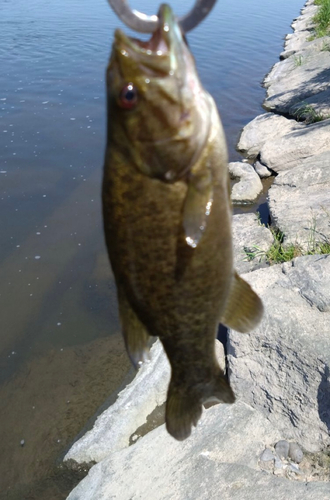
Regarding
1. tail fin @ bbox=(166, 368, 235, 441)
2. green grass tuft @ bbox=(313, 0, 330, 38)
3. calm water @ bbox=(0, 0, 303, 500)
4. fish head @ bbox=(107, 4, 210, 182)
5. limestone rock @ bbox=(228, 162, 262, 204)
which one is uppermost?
fish head @ bbox=(107, 4, 210, 182)

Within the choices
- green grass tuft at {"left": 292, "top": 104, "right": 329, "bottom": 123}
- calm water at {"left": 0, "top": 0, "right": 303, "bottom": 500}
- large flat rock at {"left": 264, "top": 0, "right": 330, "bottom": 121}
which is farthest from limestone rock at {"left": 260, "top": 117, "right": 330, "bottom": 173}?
calm water at {"left": 0, "top": 0, "right": 303, "bottom": 500}

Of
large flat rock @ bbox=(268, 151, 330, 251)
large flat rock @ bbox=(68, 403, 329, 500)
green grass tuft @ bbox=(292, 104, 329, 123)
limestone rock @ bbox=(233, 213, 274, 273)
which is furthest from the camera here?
green grass tuft @ bbox=(292, 104, 329, 123)

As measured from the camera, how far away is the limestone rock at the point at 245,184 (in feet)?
33.1

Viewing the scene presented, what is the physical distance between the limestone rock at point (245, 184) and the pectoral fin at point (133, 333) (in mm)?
8252

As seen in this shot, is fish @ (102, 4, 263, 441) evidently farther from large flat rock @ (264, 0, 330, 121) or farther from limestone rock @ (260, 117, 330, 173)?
large flat rock @ (264, 0, 330, 121)

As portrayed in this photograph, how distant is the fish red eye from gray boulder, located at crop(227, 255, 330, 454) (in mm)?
3842

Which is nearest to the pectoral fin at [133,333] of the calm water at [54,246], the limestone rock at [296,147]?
the calm water at [54,246]

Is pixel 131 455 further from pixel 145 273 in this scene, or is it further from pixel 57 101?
pixel 57 101

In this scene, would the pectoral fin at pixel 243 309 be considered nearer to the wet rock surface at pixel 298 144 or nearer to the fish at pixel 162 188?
the fish at pixel 162 188

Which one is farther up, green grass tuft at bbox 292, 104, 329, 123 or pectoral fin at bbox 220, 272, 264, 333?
pectoral fin at bbox 220, 272, 264, 333

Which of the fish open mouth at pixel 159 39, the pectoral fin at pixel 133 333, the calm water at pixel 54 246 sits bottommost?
the calm water at pixel 54 246

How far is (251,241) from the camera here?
25.2 feet

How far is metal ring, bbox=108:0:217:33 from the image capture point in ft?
5.02

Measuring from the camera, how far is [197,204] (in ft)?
5.59
